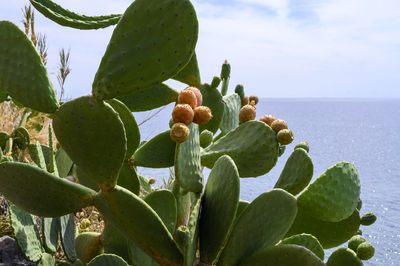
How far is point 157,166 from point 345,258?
394 millimetres

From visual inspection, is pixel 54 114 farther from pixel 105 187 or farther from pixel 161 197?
pixel 161 197

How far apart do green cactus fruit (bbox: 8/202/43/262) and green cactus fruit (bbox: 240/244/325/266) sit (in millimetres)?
450

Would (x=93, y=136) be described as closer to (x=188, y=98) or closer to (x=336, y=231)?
(x=188, y=98)

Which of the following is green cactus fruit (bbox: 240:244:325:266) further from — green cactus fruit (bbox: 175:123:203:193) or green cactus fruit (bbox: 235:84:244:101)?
green cactus fruit (bbox: 235:84:244:101)

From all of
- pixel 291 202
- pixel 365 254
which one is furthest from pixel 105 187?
pixel 365 254

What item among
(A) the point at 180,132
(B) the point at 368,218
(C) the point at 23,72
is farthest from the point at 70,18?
(B) the point at 368,218

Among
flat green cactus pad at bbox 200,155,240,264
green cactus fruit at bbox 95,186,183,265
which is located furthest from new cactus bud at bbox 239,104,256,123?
green cactus fruit at bbox 95,186,183,265

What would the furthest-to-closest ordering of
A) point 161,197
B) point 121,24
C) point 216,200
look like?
point 161,197 → point 216,200 → point 121,24

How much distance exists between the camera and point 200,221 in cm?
71

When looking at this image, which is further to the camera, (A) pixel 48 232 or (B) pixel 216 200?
(A) pixel 48 232

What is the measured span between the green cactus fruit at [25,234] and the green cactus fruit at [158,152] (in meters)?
0.25

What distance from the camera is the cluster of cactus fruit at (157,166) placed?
582mm

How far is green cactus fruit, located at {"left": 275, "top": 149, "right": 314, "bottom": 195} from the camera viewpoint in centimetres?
78

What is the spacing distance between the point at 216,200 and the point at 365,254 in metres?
0.26
